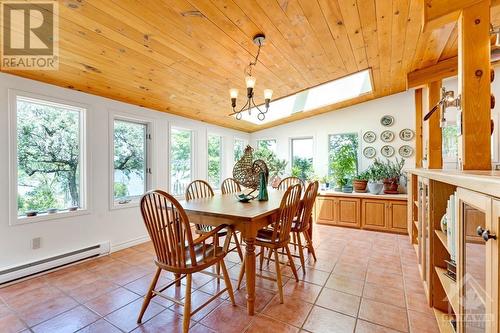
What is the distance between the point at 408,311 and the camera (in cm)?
191

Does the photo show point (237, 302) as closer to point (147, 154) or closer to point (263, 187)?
point (263, 187)

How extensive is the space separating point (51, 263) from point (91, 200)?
77 cm

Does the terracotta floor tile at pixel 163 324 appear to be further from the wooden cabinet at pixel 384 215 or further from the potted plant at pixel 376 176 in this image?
the potted plant at pixel 376 176

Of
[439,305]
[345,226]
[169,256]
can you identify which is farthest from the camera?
[345,226]

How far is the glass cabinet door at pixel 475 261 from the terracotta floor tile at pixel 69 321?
7.68ft

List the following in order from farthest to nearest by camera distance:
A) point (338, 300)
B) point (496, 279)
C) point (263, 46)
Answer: point (263, 46) → point (338, 300) → point (496, 279)

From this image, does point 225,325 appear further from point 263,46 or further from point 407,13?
point 407,13

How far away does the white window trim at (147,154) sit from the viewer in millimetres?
3215

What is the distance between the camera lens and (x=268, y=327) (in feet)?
5.70

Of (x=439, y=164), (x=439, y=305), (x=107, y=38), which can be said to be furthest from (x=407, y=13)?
(x=107, y=38)

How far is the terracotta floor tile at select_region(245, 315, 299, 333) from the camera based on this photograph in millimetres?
1697

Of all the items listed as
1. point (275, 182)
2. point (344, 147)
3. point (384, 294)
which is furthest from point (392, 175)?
point (384, 294)

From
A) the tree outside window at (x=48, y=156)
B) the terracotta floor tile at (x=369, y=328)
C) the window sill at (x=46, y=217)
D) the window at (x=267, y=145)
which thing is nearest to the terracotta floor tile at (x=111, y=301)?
the window sill at (x=46, y=217)

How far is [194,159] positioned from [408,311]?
383cm
